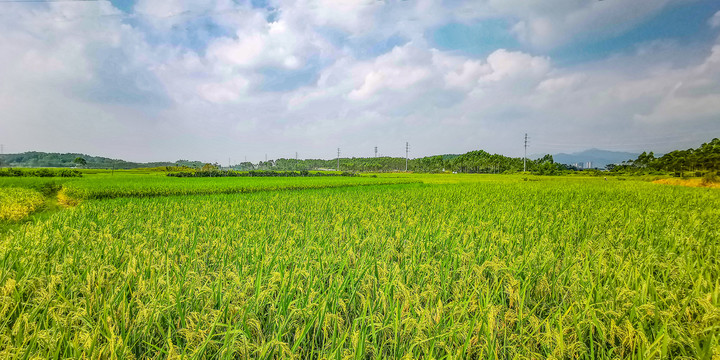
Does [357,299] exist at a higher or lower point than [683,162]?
lower

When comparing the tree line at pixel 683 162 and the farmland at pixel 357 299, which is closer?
the farmland at pixel 357 299

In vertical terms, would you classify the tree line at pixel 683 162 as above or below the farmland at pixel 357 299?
above

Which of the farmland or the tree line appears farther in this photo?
the tree line

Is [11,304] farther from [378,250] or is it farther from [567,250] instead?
[567,250]

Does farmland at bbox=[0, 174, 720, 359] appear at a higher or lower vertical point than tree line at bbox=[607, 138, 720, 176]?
lower

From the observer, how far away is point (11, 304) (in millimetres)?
2279

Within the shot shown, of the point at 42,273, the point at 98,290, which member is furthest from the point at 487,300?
the point at 42,273

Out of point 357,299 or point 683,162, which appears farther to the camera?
point 683,162

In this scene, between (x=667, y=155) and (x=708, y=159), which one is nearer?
(x=708, y=159)

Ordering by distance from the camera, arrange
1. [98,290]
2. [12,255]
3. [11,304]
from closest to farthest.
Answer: [11,304]
[98,290]
[12,255]

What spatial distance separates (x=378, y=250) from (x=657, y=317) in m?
2.81

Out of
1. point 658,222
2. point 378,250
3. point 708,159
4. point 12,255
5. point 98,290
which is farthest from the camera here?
point 708,159

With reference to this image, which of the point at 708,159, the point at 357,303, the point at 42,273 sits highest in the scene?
the point at 708,159

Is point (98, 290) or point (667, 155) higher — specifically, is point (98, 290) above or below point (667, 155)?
below
